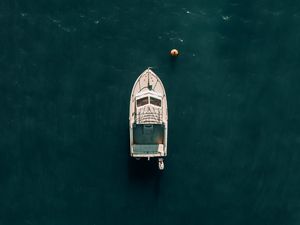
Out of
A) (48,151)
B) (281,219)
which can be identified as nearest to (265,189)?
(281,219)

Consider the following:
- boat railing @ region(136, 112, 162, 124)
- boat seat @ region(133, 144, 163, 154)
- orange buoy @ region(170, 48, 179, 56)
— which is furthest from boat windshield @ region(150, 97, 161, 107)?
orange buoy @ region(170, 48, 179, 56)

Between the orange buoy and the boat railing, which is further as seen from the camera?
the orange buoy

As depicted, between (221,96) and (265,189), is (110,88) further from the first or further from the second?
(265,189)

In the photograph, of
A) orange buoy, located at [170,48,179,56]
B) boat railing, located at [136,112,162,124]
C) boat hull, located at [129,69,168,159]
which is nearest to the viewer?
boat railing, located at [136,112,162,124]

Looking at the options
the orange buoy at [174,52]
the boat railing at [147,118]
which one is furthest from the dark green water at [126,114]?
the boat railing at [147,118]

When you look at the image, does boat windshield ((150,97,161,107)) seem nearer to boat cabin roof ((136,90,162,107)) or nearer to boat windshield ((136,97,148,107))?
boat cabin roof ((136,90,162,107))

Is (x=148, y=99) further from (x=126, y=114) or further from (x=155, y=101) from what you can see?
(x=126, y=114)
